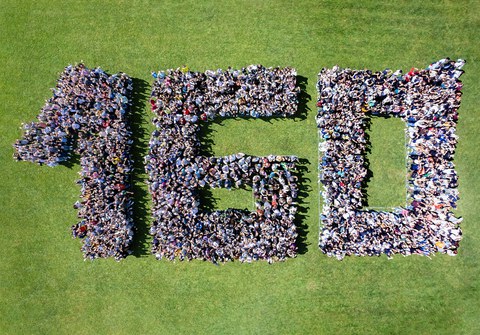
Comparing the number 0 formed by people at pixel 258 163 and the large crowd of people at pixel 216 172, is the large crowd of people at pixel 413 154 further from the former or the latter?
the large crowd of people at pixel 216 172

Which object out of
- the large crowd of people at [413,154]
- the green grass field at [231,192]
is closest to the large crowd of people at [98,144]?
the green grass field at [231,192]

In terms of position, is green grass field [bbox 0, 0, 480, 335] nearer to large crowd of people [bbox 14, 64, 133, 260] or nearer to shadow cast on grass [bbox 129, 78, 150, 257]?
shadow cast on grass [bbox 129, 78, 150, 257]

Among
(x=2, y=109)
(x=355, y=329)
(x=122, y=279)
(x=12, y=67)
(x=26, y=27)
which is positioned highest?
(x=26, y=27)

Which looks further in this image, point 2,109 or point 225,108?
point 2,109

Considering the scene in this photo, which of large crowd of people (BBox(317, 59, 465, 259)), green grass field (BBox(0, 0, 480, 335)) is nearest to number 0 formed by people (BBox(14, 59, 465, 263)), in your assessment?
large crowd of people (BBox(317, 59, 465, 259))

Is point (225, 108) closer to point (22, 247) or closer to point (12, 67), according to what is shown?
point (12, 67)

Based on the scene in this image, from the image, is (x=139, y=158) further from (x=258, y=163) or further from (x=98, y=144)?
(x=258, y=163)

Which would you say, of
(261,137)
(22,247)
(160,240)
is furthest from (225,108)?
(22,247)
